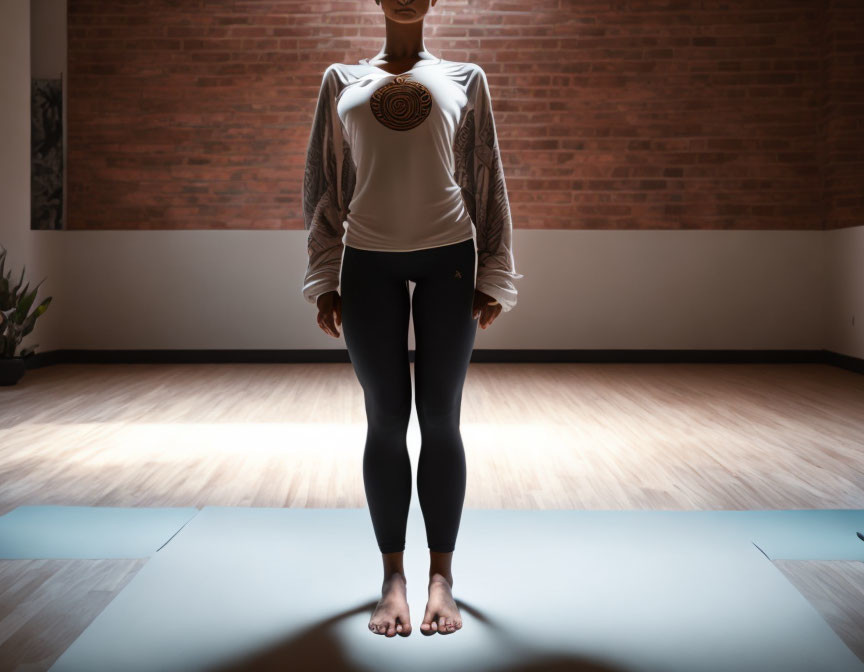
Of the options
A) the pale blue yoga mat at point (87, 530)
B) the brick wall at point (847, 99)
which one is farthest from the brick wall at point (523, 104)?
the pale blue yoga mat at point (87, 530)

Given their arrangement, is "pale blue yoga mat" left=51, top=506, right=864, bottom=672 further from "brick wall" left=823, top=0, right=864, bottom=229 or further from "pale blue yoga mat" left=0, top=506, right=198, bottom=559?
"brick wall" left=823, top=0, right=864, bottom=229

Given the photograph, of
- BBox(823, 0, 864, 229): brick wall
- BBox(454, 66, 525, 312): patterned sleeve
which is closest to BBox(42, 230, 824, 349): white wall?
BBox(823, 0, 864, 229): brick wall

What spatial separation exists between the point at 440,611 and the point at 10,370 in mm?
4188

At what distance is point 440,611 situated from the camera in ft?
5.08

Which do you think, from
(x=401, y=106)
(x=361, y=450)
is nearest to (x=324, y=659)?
(x=401, y=106)

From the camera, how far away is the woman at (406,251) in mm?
1486

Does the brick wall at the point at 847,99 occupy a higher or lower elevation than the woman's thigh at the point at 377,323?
higher

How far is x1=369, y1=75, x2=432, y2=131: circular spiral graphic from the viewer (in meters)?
1.47

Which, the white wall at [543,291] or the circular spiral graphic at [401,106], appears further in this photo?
the white wall at [543,291]

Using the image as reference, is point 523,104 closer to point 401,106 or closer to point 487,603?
point 401,106

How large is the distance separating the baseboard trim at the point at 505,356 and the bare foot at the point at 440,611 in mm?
4503

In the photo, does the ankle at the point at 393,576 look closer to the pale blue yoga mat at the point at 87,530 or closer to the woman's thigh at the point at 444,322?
the woman's thigh at the point at 444,322

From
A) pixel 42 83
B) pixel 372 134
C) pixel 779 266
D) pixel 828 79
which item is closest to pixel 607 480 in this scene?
pixel 372 134

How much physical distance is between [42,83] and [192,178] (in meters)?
1.29
